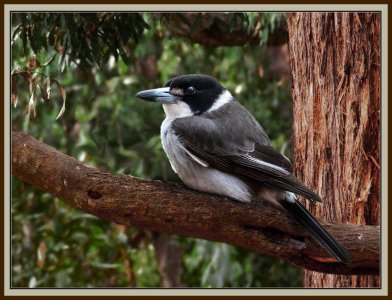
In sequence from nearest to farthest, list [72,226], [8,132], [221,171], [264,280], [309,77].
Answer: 1. [8,132]
2. [221,171]
3. [309,77]
4. [72,226]
5. [264,280]

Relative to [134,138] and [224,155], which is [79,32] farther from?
[134,138]

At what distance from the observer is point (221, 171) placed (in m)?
3.83

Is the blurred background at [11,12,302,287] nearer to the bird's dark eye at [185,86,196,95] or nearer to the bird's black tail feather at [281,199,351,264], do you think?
the bird's dark eye at [185,86,196,95]

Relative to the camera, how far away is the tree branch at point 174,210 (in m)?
3.59

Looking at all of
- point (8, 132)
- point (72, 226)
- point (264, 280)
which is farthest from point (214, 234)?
point (264, 280)

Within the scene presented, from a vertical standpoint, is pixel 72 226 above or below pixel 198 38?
below

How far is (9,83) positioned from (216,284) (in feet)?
9.12

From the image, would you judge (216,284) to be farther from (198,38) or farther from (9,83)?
(9,83)

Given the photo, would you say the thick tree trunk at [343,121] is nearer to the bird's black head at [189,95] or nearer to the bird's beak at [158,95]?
the bird's black head at [189,95]

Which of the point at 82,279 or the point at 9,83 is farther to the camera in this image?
the point at 82,279

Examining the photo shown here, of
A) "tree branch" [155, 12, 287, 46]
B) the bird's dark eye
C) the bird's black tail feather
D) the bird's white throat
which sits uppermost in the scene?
"tree branch" [155, 12, 287, 46]

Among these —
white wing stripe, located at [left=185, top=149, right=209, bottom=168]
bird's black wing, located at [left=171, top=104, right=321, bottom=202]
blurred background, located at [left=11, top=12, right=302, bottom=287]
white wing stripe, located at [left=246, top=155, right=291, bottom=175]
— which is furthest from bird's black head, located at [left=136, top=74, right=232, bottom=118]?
blurred background, located at [left=11, top=12, right=302, bottom=287]

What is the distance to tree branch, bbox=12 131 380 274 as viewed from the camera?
3588 millimetres

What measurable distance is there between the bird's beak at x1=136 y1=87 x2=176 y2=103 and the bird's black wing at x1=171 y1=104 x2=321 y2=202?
4.5 inches
